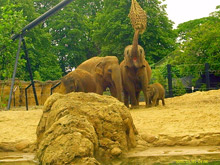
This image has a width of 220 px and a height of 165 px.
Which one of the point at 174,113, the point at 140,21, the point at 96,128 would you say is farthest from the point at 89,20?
the point at 96,128

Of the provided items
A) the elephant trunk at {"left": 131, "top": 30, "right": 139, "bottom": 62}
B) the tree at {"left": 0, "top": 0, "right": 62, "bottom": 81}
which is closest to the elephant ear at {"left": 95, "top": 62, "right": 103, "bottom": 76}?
the elephant trunk at {"left": 131, "top": 30, "right": 139, "bottom": 62}

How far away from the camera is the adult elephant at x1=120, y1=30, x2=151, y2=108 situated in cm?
1327

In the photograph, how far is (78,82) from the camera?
45.5ft

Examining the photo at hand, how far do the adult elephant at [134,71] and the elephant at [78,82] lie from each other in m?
1.20

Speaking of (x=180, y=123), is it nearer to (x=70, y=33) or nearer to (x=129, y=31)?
(x=129, y=31)

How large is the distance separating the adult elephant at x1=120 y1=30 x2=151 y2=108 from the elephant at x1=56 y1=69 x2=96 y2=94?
120 cm

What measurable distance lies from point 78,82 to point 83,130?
771cm

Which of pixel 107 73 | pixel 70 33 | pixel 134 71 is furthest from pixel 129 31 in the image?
pixel 107 73

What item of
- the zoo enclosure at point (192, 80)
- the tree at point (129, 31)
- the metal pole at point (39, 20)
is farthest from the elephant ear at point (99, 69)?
the tree at point (129, 31)

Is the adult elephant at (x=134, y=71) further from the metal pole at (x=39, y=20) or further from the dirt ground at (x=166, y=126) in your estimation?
the metal pole at (x=39, y=20)

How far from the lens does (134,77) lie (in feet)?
45.5

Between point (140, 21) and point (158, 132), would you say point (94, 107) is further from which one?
point (140, 21)

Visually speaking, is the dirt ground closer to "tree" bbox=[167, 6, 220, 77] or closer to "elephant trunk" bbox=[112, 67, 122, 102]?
"elephant trunk" bbox=[112, 67, 122, 102]

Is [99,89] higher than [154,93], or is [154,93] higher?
[99,89]
